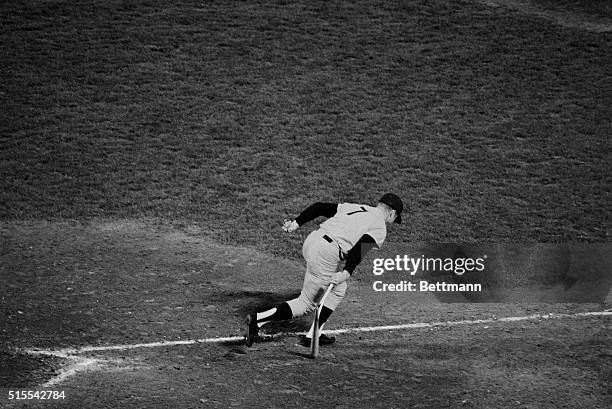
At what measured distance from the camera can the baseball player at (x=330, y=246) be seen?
8.43m

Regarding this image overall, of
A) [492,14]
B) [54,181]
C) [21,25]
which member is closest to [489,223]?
[54,181]

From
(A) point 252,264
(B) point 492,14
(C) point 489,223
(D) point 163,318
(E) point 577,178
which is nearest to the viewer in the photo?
(D) point 163,318

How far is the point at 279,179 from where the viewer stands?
13320 mm

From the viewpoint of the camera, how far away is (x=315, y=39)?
17.6 metres

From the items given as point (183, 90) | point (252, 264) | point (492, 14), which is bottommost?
point (252, 264)

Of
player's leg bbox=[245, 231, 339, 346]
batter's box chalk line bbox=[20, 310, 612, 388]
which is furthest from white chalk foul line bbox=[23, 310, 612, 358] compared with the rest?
player's leg bbox=[245, 231, 339, 346]

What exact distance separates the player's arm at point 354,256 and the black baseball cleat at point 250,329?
83 cm

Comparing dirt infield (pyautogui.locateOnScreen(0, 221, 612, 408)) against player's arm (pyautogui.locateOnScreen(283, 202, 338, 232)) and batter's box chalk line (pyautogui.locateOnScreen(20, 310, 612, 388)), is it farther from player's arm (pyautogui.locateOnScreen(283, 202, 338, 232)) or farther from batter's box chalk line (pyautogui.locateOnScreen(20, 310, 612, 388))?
player's arm (pyautogui.locateOnScreen(283, 202, 338, 232))

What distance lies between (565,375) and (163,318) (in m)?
3.93

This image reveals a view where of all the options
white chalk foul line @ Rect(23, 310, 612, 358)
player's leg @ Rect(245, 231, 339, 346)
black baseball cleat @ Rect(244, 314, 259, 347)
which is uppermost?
player's leg @ Rect(245, 231, 339, 346)

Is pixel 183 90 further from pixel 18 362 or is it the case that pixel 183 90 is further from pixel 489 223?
pixel 18 362

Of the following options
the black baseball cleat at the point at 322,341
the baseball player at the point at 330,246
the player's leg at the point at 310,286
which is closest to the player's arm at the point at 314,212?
the baseball player at the point at 330,246

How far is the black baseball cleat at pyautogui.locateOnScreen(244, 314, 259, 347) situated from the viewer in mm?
8477

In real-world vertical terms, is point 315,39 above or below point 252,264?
above
